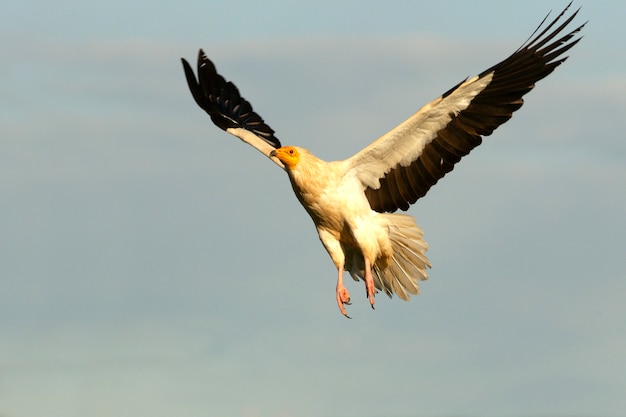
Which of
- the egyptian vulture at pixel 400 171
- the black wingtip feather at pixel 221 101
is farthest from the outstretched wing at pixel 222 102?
the egyptian vulture at pixel 400 171

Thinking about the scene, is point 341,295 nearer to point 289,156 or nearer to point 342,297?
point 342,297

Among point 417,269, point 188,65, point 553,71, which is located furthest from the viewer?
point 188,65

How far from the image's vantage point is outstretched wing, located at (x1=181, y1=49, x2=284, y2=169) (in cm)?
1811

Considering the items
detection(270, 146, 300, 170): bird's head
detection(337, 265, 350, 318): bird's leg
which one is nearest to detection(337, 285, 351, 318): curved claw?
detection(337, 265, 350, 318): bird's leg

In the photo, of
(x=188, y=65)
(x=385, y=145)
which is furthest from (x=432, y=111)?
(x=188, y=65)

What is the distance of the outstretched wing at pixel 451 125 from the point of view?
1473 centimetres

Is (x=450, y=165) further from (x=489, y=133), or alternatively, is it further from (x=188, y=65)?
(x=188, y=65)

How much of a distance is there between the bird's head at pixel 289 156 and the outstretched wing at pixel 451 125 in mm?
696

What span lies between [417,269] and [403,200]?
0.95 metres

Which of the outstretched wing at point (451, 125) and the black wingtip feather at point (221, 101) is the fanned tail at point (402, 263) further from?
the black wingtip feather at point (221, 101)

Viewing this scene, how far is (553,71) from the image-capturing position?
14.7 m

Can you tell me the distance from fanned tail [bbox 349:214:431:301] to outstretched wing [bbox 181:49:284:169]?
2.83 metres

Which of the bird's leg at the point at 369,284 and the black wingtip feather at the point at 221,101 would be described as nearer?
the bird's leg at the point at 369,284

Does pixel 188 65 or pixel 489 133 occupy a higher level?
pixel 188 65
